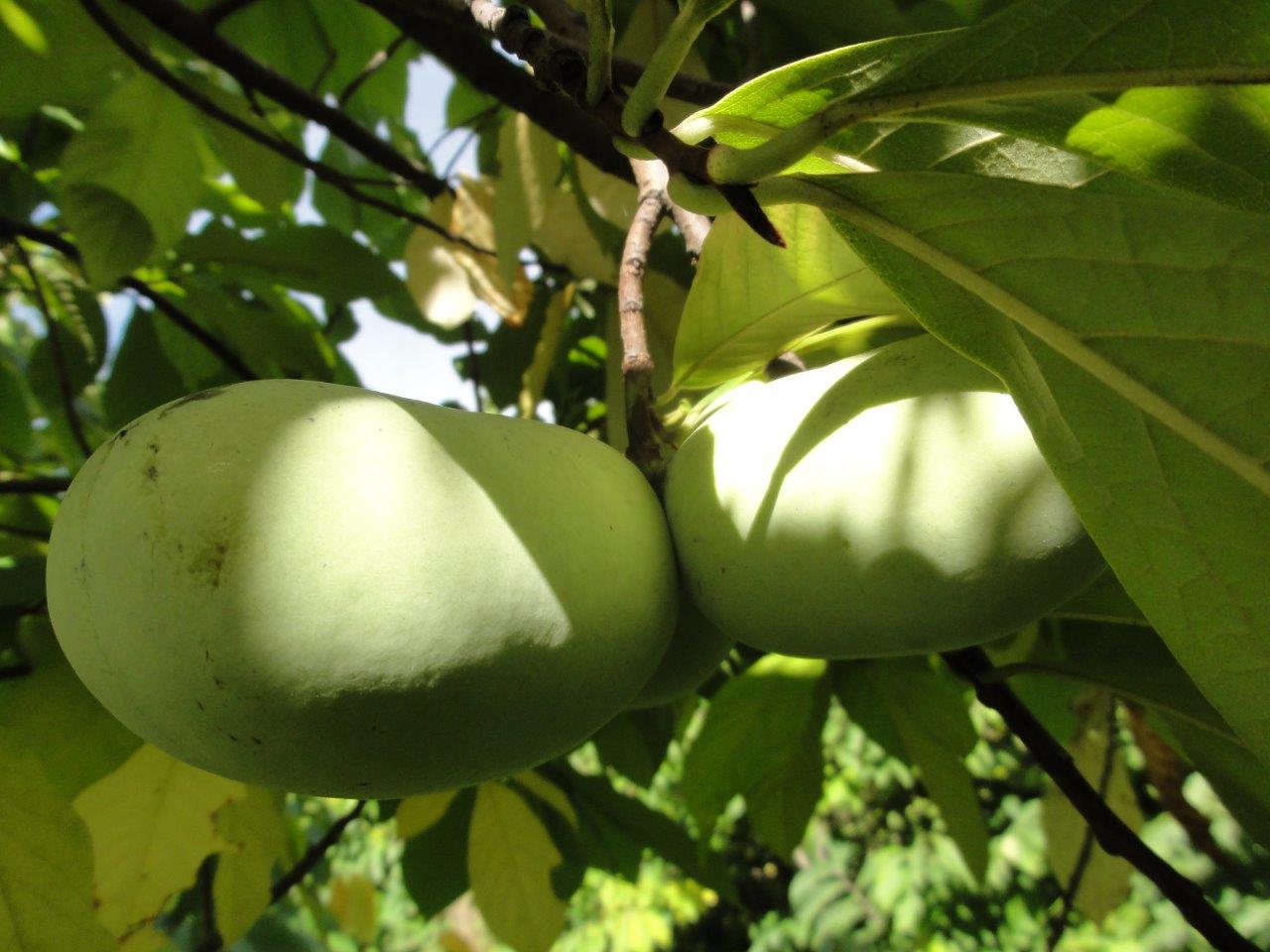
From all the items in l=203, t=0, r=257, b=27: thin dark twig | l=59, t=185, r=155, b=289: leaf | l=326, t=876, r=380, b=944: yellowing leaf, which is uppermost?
l=203, t=0, r=257, b=27: thin dark twig

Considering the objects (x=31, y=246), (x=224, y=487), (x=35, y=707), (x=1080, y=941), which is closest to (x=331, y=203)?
(x=31, y=246)

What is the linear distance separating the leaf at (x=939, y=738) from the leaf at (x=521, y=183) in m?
0.78

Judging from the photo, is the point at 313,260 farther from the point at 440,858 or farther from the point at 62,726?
the point at 440,858

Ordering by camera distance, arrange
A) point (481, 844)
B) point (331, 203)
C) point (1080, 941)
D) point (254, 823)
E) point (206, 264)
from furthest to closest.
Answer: point (1080, 941) → point (331, 203) → point (206, 264) → point (481, 844) → point (254, 823)

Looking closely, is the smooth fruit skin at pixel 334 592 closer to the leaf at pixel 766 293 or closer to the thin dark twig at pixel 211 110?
the leaf at pixel 766 293

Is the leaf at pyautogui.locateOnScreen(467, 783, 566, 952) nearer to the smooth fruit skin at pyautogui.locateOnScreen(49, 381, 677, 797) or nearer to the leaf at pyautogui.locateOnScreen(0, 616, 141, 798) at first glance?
the leaf at pyautogui.locateOnScreen(0, 616, 141, 798)

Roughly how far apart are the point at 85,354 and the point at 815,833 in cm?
312

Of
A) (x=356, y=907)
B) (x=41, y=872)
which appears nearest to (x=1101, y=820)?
(x=41, y=872)

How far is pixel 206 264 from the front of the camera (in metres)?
1.72

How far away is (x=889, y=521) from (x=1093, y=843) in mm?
1155

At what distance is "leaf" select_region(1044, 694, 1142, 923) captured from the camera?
4.67 ft

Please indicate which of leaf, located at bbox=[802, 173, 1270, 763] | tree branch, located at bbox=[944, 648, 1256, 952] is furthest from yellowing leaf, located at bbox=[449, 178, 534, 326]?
leaf, located at bbox=[802, 173, 1270, 763]

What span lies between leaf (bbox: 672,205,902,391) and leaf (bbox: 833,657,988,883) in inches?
28.4

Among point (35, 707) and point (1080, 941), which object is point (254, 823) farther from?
point (1080, 941)
